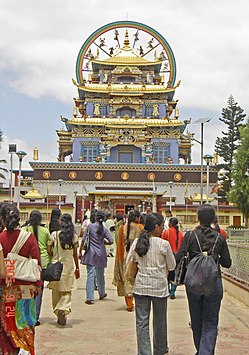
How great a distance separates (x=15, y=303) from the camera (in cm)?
581

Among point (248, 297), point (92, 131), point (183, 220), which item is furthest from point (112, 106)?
point (248, 297)

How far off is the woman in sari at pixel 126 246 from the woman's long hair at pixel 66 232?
55.9 inches

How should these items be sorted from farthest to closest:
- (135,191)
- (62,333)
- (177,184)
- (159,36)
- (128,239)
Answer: (159,36) → (177,184) → (135,191) → (128,239) → (62,333)

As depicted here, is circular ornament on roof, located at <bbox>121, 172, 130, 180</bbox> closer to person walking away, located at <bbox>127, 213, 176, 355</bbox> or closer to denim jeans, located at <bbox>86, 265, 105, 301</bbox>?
denim jeans, located at <bbox>86, 265, 105, 301</bbox>

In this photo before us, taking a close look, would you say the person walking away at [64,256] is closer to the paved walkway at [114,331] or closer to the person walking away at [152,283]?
the paved walkway at [114,331]

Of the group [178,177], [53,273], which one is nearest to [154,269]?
[53,273]

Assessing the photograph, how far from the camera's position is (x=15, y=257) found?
576cm

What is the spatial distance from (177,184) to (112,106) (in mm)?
11172

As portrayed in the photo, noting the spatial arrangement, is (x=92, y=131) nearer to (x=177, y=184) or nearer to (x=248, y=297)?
(x=177, y=184)

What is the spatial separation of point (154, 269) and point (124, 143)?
4726 cm

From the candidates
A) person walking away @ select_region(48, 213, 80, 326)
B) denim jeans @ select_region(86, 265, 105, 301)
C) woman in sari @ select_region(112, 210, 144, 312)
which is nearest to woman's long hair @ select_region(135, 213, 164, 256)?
person walking away @ select_region(48, 213, 80, 326)

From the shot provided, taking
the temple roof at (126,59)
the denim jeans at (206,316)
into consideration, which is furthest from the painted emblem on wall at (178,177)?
the denim jeans at (206,316)

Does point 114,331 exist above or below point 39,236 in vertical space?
below

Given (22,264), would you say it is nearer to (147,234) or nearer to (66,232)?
(147,234)
